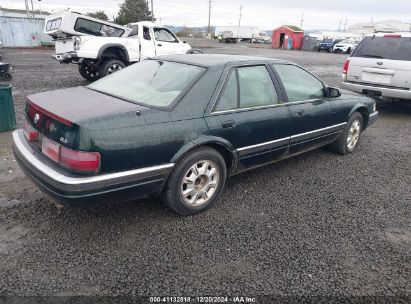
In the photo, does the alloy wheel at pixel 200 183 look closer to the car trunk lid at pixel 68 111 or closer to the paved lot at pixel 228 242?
the paved lot at pixel 228 242

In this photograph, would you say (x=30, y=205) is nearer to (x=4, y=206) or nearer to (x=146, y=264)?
(x=4, y=206)

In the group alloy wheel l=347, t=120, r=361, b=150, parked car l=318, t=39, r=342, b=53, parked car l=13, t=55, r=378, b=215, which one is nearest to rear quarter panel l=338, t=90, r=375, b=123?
alloy wheel l=347, t=120, r=361, b=150

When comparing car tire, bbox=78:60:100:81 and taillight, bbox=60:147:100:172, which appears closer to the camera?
taillight, bbox=60:147:100:172

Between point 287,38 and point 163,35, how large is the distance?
3645 cm

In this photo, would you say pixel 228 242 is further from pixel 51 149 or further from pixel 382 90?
pixel 382 90

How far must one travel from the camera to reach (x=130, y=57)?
1055 centimetres

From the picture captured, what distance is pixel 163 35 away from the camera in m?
11.5

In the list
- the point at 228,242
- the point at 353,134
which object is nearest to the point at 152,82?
the point at 228,242

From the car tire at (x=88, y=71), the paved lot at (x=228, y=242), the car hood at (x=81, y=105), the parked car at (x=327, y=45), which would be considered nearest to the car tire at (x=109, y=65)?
the car tire at (x=88, y=71)

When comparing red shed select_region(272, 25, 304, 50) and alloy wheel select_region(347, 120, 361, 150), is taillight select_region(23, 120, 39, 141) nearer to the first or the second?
alloy wheel select_region(347, 120, 361, 150)

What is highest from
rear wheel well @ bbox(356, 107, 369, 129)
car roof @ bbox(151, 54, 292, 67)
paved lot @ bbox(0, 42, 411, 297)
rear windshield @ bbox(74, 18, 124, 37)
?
rear windshield @ bbox(74, 18, 124, 37)

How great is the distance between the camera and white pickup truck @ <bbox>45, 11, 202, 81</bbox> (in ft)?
32.0

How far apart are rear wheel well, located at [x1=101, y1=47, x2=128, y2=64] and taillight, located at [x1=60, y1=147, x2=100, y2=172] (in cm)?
821

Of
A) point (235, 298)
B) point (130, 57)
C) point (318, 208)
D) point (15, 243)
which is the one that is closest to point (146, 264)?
point (235, 298)
